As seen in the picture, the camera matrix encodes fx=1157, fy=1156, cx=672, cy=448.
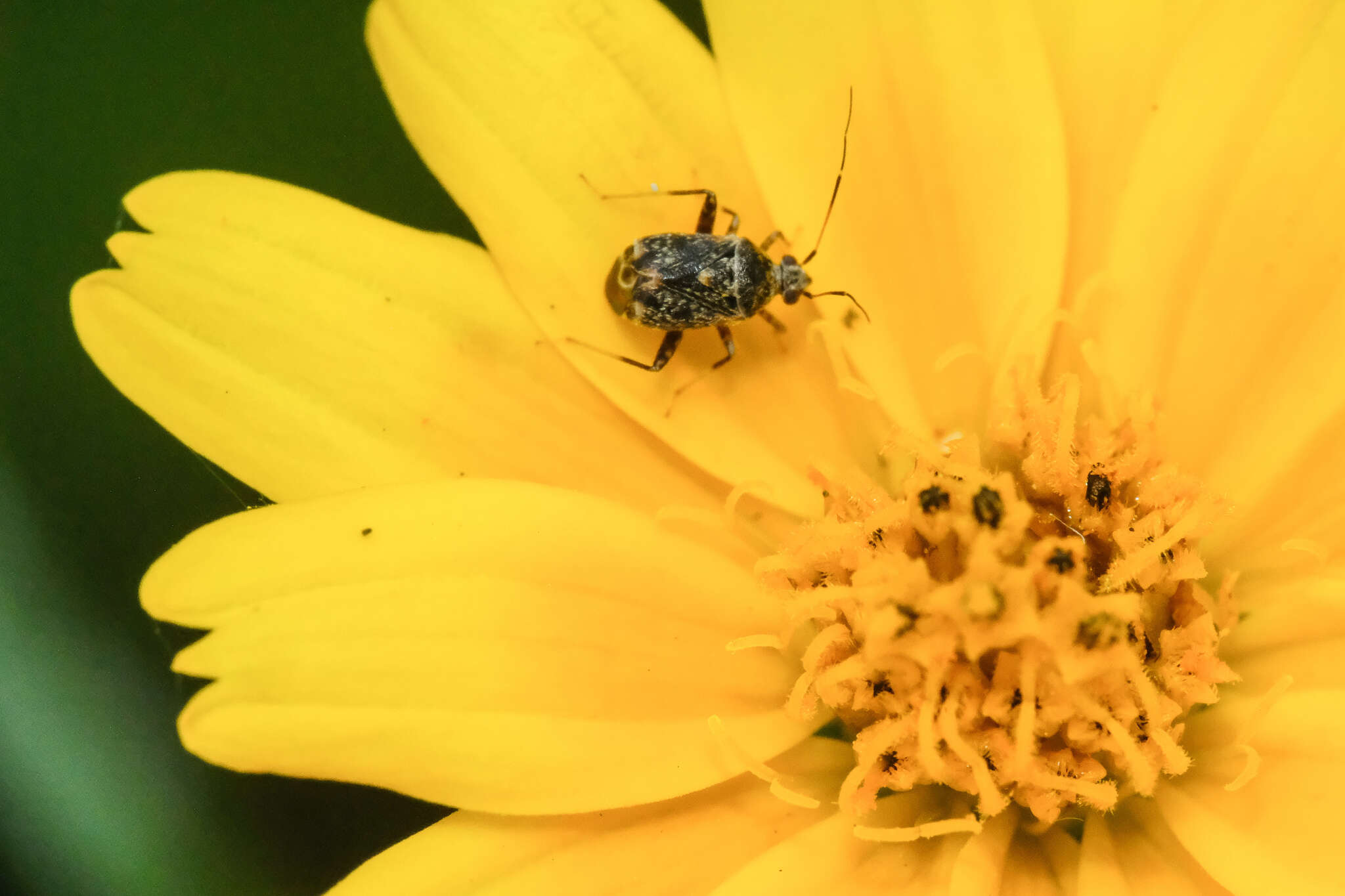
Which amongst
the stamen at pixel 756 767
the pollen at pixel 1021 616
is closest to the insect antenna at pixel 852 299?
the pollen at pixel 1021 616

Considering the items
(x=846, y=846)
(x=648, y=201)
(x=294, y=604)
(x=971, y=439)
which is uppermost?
(x=648, y=201)

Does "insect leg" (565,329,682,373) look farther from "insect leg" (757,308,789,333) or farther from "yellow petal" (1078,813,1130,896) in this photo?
"yellow petal" (1078,813,1130,896)

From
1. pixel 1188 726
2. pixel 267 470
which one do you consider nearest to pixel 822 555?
pixel 1188 726

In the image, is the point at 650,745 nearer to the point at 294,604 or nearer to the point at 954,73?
the point at 294,604

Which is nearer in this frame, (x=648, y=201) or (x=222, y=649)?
(x=222, y=649)

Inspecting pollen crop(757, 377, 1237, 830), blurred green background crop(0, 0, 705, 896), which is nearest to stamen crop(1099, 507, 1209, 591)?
pollen crop(757, 377, 1237, 830)

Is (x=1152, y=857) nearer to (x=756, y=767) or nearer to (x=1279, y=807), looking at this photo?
(x=1279, y=807)
